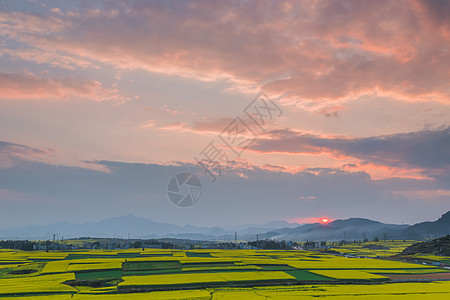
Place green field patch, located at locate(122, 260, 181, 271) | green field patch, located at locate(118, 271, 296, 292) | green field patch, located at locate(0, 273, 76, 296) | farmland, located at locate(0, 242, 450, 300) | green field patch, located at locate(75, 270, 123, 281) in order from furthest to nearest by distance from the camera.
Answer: green field patch, located at locate(122, 260, 181, 271)
green field patch, located at locate(75, 270, 123, 281)
green field patch, located at locate(118, 271, 296, 292)
green field patch, located at locate(0, 273, 76, 296)
farmland, located at locate(0, 242, 450, 300)

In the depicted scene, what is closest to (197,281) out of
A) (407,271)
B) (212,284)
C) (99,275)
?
(212,284)

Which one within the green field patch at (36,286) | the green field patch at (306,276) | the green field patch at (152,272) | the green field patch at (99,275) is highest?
the green field patch at (36,286)

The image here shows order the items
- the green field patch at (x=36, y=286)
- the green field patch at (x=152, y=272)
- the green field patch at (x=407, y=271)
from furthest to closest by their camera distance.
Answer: the green field patch at (x=407, y=271) → the green field patch at (x=152, y=272) → the green field patch at (x=36, y=286)

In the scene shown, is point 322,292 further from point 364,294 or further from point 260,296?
point 260,296

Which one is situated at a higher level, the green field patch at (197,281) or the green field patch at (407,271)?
the green field patch at (197,281)

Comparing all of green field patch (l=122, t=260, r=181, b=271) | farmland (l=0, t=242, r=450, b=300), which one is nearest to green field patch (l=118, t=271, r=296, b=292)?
farmland (l=0, t=242, r=450, b=300)

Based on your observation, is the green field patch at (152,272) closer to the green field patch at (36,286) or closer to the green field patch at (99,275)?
the green field patch at (99,275)

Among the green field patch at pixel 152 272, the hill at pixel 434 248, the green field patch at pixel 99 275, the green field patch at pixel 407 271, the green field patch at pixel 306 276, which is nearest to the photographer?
the green field patch at pixel 306 276

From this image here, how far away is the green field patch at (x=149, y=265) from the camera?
78.9 metres

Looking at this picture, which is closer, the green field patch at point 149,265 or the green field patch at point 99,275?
the green field patch at point 99,275

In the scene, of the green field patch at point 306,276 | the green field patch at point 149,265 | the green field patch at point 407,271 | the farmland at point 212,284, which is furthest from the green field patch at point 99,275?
the green field patch at point 407,271

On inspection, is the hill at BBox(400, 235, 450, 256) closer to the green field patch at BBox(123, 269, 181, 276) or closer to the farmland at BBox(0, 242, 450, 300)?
the farmland at BBox(0, 242, 450, 300)

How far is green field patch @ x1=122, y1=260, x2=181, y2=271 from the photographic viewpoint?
259 feet

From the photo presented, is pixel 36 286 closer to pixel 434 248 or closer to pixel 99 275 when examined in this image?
pixel 99 275
